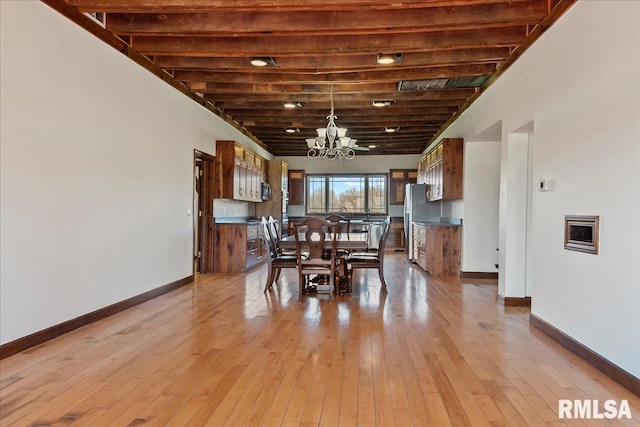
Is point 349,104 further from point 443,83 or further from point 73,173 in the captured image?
point 73,173

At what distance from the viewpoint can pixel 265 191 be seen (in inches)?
383

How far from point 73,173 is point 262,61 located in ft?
7.96

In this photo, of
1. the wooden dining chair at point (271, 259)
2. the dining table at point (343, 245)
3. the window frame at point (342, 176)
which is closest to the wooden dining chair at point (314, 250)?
Answer: the dining table at point (343, 245)

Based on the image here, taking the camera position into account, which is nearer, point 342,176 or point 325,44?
point 325,44

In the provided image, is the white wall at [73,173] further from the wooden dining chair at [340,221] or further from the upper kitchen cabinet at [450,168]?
the upper kitchen cabinet at [450,168]

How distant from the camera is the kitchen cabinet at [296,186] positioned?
11828 millimetres

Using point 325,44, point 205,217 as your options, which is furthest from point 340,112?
point 205,217

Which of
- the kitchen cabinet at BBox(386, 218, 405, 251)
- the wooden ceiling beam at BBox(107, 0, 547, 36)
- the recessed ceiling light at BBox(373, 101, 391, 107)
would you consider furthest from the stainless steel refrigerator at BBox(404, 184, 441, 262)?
the wooden ceiling beam at BBox(107, 0, 547, 36)

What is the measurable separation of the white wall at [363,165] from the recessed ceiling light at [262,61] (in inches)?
277

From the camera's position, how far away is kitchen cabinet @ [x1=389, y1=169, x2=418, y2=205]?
11.7m

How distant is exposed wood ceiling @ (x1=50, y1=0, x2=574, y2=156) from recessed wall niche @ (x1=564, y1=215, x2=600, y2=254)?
71.6 inches

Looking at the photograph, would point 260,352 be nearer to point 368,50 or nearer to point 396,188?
point 368,50

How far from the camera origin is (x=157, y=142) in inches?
201

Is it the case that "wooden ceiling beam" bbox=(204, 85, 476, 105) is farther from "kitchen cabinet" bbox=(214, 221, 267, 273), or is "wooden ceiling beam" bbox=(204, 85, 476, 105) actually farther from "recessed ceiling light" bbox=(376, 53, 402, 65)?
Answer: "kitchen cabinet" bbox=(214, 221, 267, 273)
